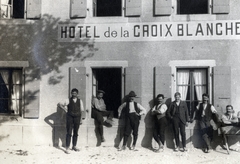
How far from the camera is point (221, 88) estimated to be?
8.23 m

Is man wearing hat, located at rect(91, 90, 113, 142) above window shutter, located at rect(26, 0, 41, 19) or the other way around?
the other way around

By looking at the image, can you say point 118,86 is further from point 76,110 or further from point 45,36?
point 45,36

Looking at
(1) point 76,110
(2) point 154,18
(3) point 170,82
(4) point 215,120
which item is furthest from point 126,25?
(4) point 215,120

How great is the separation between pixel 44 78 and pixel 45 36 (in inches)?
51.4

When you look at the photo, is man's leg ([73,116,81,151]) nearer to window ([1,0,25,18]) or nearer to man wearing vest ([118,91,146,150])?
man wearing vest ([118,91,146,150])

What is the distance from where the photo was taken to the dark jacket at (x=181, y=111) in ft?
25.9

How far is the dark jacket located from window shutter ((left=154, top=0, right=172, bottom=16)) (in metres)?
2.70

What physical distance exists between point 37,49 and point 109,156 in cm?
398

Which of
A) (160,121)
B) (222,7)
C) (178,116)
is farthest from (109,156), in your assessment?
(222,7)

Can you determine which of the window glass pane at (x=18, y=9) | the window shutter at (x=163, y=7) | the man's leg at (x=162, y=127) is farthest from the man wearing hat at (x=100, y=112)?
the window glass pane at (x=18, y=9)

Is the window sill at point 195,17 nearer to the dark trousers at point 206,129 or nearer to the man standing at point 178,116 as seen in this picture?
the man standing at point 178,116

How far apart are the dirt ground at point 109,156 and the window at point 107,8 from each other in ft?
14.0

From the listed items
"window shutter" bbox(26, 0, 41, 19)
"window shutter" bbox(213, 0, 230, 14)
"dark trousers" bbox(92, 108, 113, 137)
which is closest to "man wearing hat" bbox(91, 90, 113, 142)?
"dark trousers" bbox(92, 108, 113, 137)

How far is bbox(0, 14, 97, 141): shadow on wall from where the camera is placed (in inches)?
343
